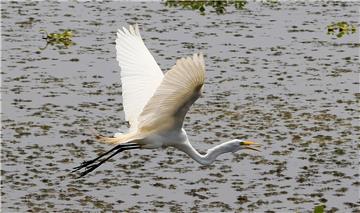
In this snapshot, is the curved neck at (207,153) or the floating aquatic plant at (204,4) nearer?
the curved neck at (207,153)

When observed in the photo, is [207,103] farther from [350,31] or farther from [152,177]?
[350,31]

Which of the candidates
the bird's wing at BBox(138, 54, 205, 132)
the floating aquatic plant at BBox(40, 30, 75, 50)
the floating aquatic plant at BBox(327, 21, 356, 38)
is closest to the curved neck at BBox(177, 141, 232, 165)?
the bird's wing at BBox(138, 54, 205, 132)

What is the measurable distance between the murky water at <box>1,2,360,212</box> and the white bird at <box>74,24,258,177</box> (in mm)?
749

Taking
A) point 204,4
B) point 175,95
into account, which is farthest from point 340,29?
point 175,95

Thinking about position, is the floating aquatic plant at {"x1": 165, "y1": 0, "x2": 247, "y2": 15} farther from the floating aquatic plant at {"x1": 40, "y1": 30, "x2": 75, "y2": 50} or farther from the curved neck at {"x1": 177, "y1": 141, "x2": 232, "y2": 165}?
the curved neck at {"x1": 177, "y1": 141, "x2": 232, "y2": 165}

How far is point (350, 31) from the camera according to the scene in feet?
55.4

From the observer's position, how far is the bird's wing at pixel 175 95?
6141mm

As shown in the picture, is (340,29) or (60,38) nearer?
(60,38)

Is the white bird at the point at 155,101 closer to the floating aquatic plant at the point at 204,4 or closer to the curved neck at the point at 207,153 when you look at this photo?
the curved neck at the point at 207,153

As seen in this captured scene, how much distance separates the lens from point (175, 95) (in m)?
6.61

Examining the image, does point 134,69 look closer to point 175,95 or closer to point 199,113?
point 175,95

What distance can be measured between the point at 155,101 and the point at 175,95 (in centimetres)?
27

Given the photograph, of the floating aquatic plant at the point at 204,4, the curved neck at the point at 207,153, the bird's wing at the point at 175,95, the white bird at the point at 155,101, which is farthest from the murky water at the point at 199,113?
the bird's wing at the point at 175,95

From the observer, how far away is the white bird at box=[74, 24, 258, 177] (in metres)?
6.32
